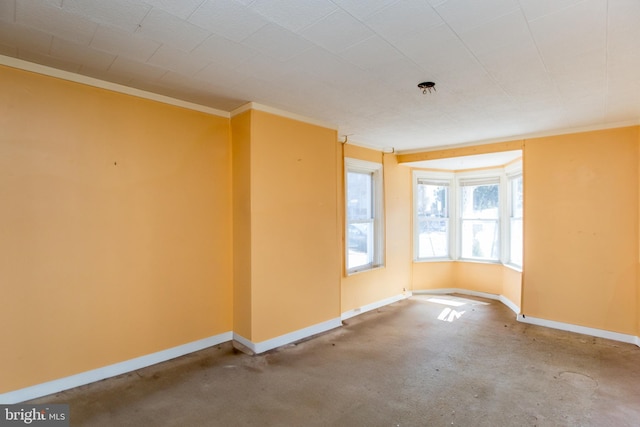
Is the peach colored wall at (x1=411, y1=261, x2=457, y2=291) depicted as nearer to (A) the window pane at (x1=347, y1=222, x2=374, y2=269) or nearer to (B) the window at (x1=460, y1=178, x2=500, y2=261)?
(B) the window at (x1=460, y1=178, x2=500, y2=261)

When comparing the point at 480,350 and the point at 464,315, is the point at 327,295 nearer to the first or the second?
the point at 480,350

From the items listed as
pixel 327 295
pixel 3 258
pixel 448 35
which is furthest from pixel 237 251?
pixel 448 35

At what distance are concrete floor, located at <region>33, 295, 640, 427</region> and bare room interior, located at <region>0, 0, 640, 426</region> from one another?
26 mm

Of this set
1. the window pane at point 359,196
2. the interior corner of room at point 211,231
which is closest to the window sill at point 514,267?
the interior corner of room at point 211,231

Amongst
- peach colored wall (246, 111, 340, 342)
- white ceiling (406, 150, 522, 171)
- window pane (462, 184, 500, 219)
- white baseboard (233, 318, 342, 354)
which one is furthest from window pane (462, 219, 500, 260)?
white baseboard (233, 318, 342, 354)

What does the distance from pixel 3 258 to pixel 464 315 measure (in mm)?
4950

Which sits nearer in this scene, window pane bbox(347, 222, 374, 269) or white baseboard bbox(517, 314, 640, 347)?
white baseboard bbox(517, 314, 640, 347)

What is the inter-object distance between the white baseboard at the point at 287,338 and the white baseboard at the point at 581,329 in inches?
99.2

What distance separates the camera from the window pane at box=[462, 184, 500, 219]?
560 centimetres

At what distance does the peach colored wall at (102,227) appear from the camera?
92.3 inches

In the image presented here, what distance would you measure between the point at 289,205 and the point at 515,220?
12.1 feet

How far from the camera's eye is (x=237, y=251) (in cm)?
346

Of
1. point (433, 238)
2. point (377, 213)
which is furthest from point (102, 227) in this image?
point (433, 238)

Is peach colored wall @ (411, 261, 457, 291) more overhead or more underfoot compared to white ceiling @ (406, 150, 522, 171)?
more underfoot
